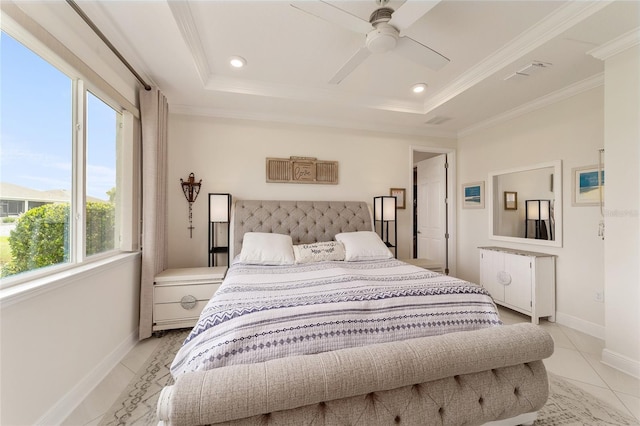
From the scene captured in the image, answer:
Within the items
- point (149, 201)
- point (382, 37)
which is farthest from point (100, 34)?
point (382, 37)

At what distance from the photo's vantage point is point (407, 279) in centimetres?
192

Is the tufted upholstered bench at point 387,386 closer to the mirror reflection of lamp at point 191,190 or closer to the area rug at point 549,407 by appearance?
the area rug at point 549,407

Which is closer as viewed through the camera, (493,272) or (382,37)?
(382,37)

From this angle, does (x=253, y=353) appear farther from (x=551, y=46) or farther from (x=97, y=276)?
(x=551, y=46)

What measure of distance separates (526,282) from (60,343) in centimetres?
415

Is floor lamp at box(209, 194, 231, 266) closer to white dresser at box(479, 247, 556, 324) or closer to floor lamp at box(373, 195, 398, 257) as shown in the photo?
floor lamp at box(373, 195, 398, 257)

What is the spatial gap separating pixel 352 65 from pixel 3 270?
8.20ft

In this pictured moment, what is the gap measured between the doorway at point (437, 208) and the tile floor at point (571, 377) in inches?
67.1

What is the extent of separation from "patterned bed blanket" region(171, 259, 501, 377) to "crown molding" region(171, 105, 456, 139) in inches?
89.6

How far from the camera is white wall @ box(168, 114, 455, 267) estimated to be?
3.18 m

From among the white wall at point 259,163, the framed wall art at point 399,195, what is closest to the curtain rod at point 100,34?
the white wall at point 259,163

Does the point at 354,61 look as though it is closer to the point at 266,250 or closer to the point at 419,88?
the point at 419,88

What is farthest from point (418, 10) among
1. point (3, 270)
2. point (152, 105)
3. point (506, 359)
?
point (3, 270)

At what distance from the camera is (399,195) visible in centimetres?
391
